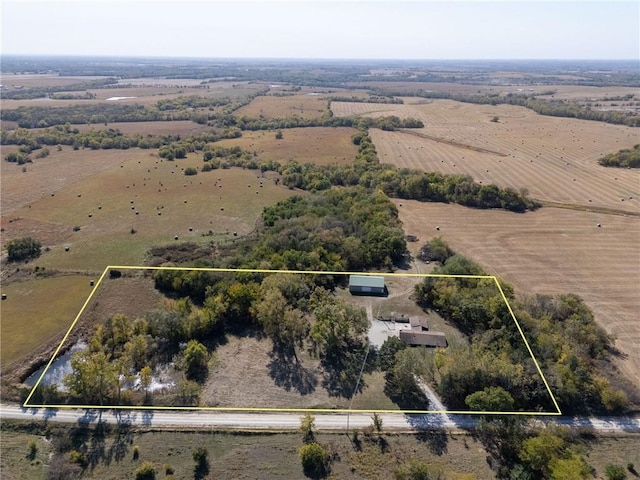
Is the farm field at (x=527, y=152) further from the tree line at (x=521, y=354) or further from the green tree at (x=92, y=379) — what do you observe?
the green tree at (x=92, y=379)

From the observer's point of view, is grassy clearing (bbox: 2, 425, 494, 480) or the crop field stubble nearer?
grassy clearing (bbox: 2, 425, 494, 480)

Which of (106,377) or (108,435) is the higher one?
(106,377)

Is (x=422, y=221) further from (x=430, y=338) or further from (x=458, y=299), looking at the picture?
(x=430, y=338)

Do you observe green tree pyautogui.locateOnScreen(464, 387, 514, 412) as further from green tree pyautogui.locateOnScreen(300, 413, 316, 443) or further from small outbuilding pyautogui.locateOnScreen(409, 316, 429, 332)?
green tree pyautogui.locateOnScreen(300, 413, 316, 443)

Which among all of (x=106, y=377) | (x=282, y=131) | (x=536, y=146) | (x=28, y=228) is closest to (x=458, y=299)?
(x=106, y=377)

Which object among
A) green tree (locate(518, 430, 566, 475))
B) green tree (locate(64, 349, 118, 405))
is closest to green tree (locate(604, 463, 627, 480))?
green tree (locate(518, 430, 566, 475))
